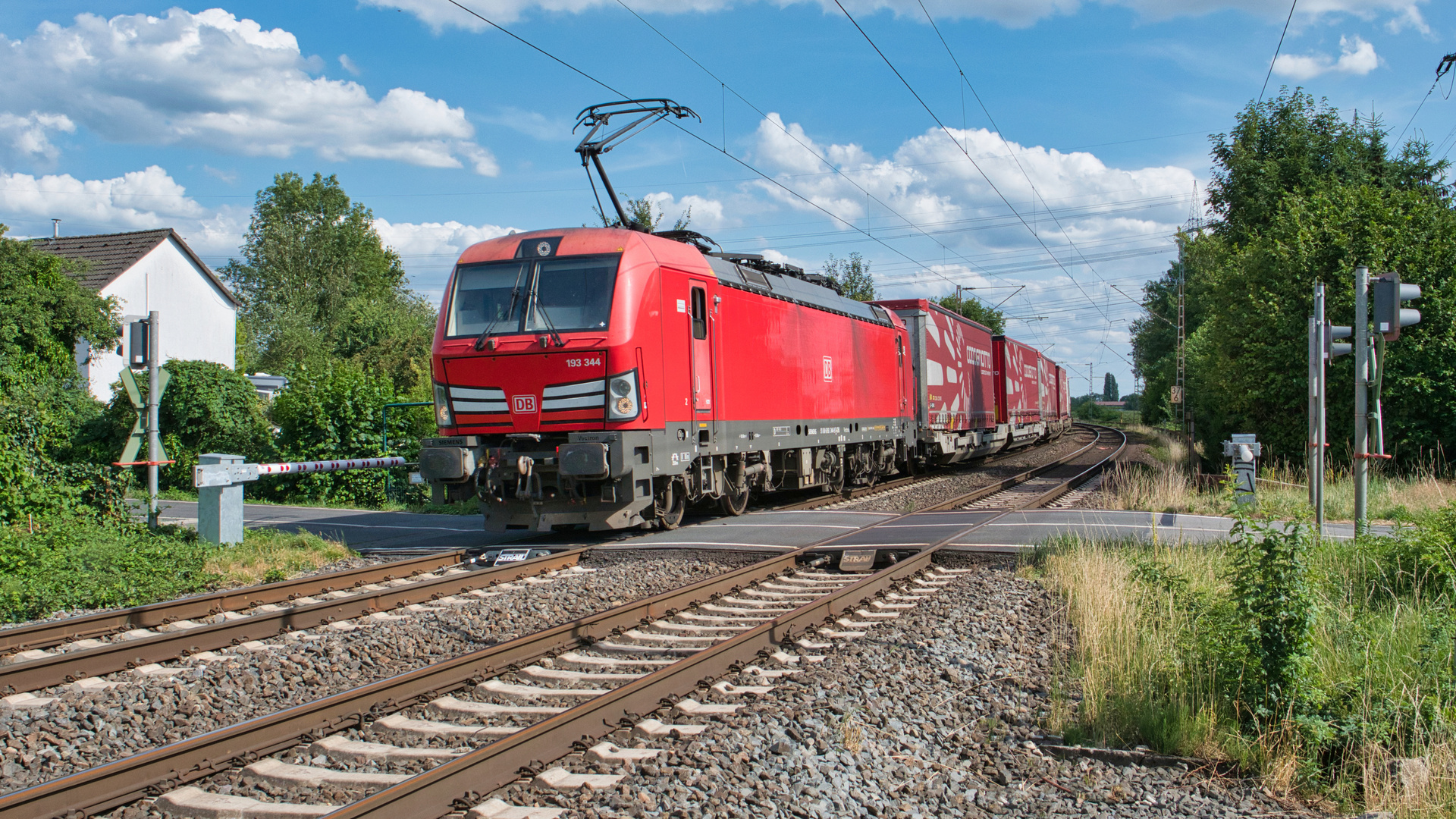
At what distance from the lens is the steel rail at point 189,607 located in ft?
22.2

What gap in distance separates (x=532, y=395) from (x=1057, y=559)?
18.8ft

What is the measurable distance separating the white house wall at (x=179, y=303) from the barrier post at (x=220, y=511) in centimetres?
2506

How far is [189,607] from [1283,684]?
7493 mm

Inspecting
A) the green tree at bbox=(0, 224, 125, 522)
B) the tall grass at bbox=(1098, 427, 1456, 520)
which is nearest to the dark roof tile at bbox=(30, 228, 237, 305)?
the green tree at bbox=(0, 224, 125, 522)

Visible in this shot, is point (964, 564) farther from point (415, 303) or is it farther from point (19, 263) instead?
point (415, 303)

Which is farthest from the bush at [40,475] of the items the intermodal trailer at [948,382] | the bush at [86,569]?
the intermodal trailer at [948,382]

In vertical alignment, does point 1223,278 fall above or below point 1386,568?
above

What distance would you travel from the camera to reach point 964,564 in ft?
32.1

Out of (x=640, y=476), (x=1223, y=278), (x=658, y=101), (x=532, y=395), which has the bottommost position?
(x=640, y=476)

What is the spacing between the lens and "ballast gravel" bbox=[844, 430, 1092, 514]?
52.0 feet

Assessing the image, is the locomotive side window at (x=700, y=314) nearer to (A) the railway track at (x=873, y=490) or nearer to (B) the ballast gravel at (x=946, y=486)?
(A) the railway track at (x=873, y=490)

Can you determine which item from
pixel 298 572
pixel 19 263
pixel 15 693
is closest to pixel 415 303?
pixel 19 263

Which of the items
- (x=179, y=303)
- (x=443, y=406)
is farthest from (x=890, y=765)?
(x=179, y=303)

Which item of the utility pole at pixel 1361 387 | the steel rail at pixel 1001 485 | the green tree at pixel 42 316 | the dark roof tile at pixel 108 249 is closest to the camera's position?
the utility pole at pixel 1361 387
